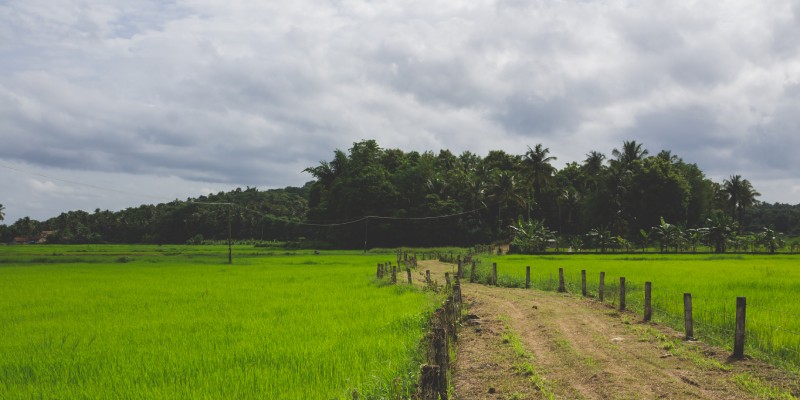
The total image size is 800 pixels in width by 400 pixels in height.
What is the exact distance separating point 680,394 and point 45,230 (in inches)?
5707

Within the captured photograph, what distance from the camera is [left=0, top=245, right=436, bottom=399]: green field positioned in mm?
7500

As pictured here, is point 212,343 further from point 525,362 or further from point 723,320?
point 723,320

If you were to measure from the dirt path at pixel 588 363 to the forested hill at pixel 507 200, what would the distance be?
39534 millimetres

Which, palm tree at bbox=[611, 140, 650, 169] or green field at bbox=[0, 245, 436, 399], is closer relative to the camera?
green field at bbox=[0, 245, 436, 399]

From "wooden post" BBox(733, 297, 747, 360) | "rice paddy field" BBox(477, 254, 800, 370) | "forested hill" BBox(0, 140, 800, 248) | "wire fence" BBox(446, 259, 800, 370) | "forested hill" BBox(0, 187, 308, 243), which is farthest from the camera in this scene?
"forested hill" BBox(0, 187, 308, 243)

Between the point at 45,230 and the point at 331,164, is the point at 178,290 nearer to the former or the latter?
the point at 331,164

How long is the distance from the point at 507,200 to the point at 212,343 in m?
57.9

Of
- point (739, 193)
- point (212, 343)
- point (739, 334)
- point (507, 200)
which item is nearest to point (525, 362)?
point (739, 334)

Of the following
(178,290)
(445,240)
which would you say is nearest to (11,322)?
(178,290)

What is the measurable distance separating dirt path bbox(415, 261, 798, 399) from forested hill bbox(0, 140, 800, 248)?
39534mm

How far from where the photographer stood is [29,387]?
7660 millimetres

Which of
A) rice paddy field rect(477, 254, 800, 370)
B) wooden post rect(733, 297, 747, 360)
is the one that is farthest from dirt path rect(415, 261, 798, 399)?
rice paddy field rect(477, 254, 800, 370)

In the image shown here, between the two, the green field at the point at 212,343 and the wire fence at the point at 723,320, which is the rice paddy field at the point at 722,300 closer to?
the wire fence at the point at 723,320

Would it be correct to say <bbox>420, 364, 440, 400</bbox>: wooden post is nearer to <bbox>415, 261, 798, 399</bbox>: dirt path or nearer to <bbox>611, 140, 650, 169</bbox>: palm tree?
<bbox>415, 261, 798, 399</bbox>: dirt path
